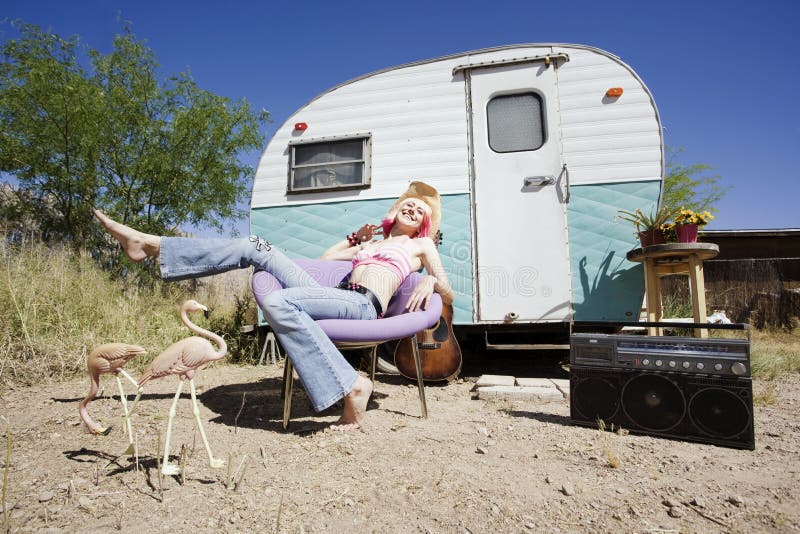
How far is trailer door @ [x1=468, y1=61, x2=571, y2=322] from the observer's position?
12.9ft

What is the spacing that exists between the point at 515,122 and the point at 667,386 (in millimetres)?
2979

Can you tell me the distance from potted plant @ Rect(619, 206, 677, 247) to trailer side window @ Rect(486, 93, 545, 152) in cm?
113

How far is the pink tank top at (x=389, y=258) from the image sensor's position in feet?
9.06

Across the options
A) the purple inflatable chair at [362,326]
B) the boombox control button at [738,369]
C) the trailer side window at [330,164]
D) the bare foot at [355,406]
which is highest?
the trailer side window at [330,164]

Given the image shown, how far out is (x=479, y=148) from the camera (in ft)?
13.7

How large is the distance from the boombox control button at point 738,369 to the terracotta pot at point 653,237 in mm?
1747

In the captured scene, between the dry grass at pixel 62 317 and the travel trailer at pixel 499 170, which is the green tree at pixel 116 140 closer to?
the dry grass at pixel 62 317

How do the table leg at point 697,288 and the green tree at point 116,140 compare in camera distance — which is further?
the green tree at point 116,140

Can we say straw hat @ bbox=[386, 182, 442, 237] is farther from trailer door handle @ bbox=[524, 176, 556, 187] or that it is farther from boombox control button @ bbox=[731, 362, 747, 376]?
boombox control button @ bbox=[731, 362, 747, 376]

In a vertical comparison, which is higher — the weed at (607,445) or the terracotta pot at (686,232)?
the terracotta pot at (686,232)

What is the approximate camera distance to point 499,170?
4.12 metres

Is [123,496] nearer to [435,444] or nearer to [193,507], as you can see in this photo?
[193,507]

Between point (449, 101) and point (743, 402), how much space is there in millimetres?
3624

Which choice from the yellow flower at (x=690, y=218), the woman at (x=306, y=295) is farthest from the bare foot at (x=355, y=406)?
the yellow flower at (x=690, y=218)
